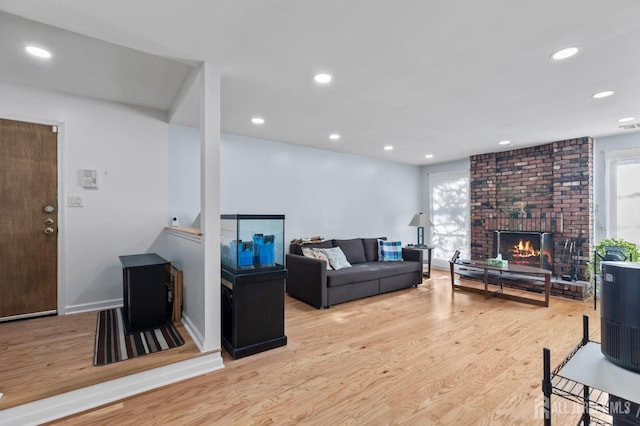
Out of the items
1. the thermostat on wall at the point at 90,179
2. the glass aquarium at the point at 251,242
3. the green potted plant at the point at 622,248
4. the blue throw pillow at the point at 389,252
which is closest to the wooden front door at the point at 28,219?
the thermostat on wall at the point at 90,179

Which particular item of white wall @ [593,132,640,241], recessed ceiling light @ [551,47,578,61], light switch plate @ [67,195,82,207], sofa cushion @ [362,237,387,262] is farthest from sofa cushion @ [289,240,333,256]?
white wall @ [593,132,640,241]

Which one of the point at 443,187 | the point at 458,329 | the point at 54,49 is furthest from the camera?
the point at 443,187

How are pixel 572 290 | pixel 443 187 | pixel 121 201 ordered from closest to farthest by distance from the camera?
pixel 121 201
pixel 572 290
pixel 443 187

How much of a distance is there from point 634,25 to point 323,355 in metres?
3.24

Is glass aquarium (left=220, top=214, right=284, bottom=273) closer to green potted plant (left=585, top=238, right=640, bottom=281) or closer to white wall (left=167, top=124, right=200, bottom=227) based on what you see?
white wall (left=167, top=124, right=200, bottom=227)

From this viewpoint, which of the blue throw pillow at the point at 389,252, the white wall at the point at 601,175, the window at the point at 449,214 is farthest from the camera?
the window at the point at 449,214

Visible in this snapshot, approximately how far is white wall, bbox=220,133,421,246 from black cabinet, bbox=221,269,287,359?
202 centimetres

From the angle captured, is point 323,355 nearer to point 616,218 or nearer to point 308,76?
point 308,76

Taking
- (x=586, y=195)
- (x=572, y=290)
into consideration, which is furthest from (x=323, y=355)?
(x=586, y=195)

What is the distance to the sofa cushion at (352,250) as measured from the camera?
5117mm

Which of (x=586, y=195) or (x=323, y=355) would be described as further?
(x=586, y=195)

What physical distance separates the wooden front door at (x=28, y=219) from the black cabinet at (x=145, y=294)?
3.42 ft

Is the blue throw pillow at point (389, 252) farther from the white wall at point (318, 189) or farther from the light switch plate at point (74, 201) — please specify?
the light switch plate at point (74, 201)

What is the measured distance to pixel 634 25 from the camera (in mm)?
1867
